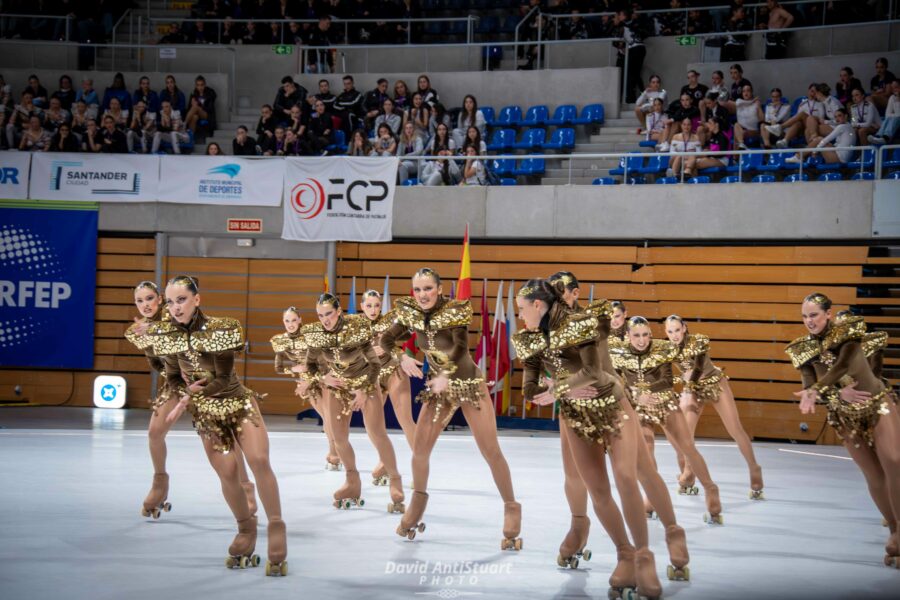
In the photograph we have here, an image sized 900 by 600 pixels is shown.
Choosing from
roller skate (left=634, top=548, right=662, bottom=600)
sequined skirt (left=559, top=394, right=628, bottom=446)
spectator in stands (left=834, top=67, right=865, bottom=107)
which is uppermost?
spectator in stands (left=834, top=67, right=865, bottom=107)

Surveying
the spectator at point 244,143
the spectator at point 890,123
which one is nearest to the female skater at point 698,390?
the spectator at point 890,123

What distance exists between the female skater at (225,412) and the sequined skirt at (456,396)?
1424 mm

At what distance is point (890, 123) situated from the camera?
14.9m

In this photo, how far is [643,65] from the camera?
19.2 metres

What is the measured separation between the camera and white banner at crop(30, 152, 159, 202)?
56.6 ft

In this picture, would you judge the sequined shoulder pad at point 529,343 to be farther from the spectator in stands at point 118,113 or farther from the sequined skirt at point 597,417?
the spectator in stands at point 118,113

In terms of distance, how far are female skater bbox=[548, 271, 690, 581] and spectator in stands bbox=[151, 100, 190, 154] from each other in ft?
42.8

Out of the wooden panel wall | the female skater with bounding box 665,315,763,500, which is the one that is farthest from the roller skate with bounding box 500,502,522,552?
the wooden panel wall

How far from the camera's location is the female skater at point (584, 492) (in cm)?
577

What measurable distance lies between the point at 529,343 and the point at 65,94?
15.7 m

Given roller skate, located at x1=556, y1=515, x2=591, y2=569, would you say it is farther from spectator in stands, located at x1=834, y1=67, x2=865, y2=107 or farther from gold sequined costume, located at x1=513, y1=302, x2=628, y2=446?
spectator in stands, located at x1=834, y1=67, x2=865, y2=107

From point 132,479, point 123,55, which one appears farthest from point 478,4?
point 132,479

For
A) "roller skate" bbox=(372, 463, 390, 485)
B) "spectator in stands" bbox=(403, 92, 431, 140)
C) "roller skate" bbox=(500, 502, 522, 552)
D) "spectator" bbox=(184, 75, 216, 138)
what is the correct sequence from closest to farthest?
"roller skate" bbox=(500, 502, 522, 552) < "roller skate" bbox=(372, 463, 390, 485) < "spectator in stands" bbox=(403, 92, 431, 140) < "spectator" bbox=(184, 75, 216, 138)

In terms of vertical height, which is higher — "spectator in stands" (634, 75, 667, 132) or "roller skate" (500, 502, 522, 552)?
"spectator in stands" (634, 75, 667, 132)
